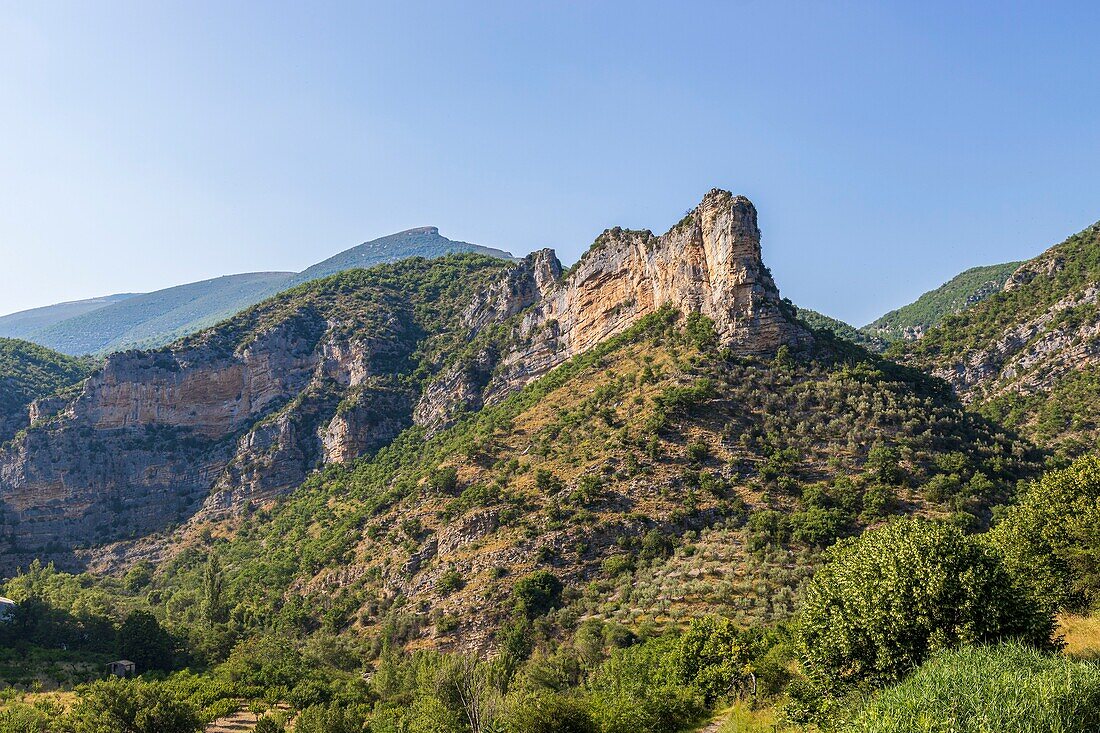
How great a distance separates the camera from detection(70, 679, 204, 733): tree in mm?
29375

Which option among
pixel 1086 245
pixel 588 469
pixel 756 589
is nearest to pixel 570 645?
pixel 756 589

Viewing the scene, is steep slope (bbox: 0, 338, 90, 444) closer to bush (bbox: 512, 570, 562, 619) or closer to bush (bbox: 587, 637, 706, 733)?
bush (bbox: 512, 570, 562, 619)

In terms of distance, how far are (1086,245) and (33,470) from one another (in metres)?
136

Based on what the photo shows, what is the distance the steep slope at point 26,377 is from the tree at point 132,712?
86685mm

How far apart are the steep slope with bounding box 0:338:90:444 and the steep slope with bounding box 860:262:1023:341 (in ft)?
459

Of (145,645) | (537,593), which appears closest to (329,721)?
(537,593)

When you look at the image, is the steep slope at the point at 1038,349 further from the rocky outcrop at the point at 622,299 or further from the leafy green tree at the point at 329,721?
the leafy green tree at the point at 329,721

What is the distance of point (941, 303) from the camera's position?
13050cm

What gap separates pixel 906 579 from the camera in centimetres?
2125

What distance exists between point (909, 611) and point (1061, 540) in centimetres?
1062

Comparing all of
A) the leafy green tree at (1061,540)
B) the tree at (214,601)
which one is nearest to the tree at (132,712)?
the tree at (214,601)

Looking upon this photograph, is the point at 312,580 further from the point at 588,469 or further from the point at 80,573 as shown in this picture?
the point at 80,573

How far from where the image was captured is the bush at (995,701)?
44.9 ft

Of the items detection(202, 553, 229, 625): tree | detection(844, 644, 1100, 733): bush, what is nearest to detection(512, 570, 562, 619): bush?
detection(202, 553, 229, 625): tree
